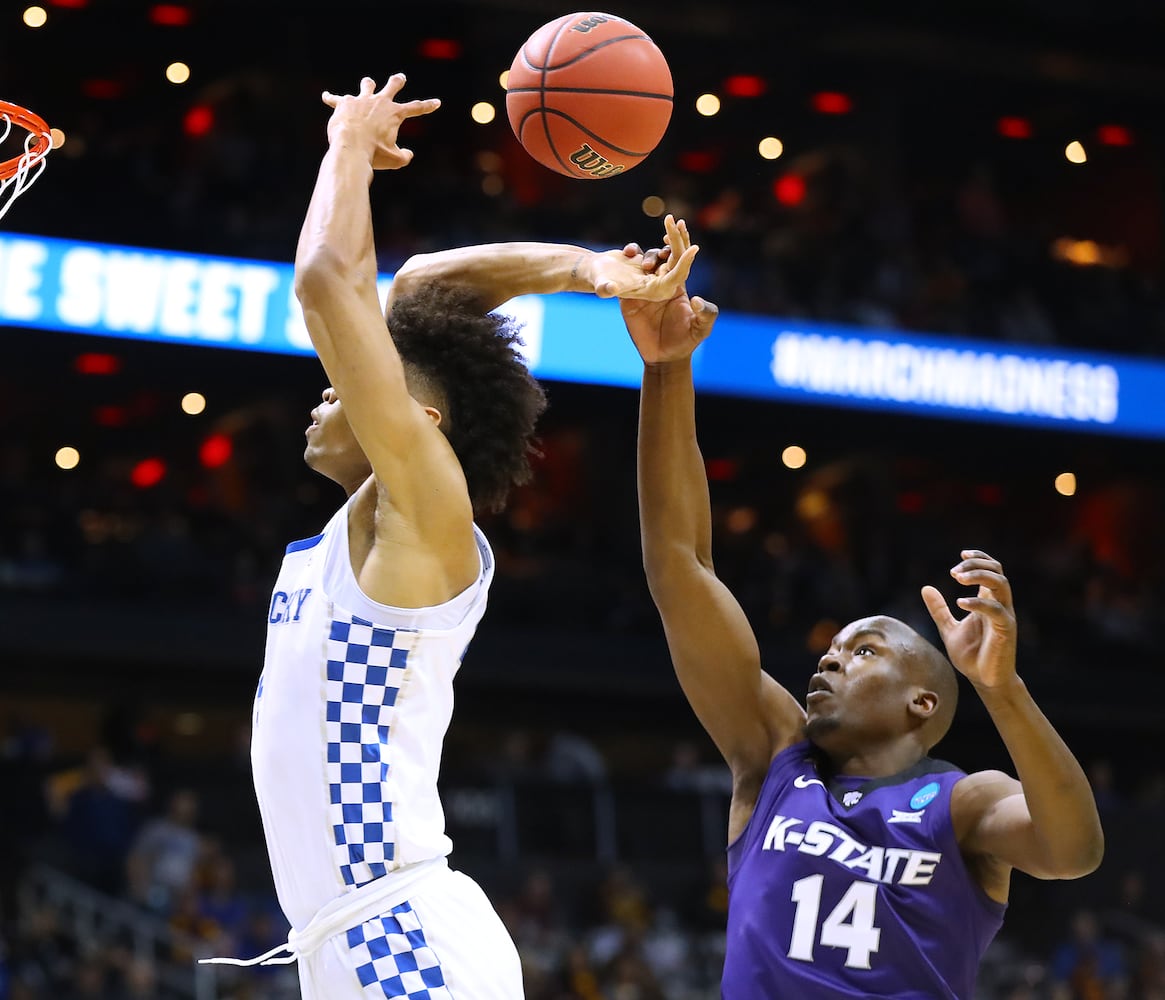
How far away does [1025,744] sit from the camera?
406cm

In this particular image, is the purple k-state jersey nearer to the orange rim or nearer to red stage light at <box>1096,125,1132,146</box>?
the orange rim

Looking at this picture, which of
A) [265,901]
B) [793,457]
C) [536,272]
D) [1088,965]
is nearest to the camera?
[536,272]

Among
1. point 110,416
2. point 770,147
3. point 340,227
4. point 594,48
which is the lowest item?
point 340,227

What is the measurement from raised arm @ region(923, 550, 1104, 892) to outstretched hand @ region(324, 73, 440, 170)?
1.55 meters

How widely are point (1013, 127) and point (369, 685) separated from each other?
22.4m

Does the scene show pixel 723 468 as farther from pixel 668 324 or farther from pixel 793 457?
pixel 668 324

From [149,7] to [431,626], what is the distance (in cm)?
1800

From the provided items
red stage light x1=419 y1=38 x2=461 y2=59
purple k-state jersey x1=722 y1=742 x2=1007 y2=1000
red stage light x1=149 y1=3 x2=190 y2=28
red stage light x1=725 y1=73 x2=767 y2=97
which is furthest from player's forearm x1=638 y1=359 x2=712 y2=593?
red stage light x1=725 y1=73 x2=767 y2=97

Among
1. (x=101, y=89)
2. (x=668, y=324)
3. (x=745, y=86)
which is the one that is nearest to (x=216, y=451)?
(x=101, y=89)

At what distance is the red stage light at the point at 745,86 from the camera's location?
23203 millimetres

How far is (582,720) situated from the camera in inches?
775

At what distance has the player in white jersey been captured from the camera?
3453mm

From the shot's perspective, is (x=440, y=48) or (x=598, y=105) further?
(x=440, y=48)

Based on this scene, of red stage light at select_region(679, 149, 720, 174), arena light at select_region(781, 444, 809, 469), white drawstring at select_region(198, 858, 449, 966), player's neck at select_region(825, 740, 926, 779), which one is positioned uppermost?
red stage light at select_region(679, 149, 720, 174)
